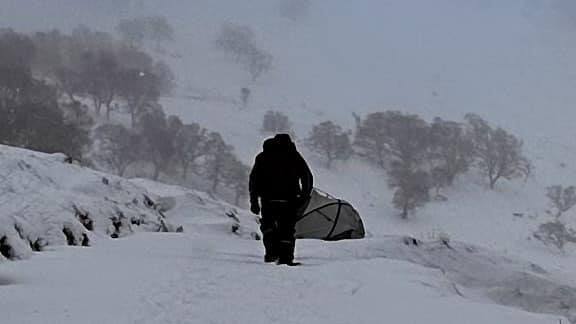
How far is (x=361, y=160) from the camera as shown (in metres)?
61.3

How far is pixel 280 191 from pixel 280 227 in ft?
1.50

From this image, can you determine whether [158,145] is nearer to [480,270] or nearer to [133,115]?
[133,115]

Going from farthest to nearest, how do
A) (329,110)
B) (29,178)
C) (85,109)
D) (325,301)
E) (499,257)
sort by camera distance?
(329,110), (85,109), (499,257), (29,178), (325,301)

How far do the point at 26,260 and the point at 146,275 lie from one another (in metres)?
1.13

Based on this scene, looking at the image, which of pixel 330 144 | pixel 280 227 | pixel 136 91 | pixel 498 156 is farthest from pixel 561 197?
pixel 280 227

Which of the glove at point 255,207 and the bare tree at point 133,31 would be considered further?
the bare tree at point 133,31

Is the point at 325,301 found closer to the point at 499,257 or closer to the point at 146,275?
the point at 146,275

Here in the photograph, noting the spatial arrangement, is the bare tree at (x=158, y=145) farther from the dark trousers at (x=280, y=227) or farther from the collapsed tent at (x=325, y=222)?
the dark trousers at (x=280, y=227)

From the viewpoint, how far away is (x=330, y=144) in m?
58.7

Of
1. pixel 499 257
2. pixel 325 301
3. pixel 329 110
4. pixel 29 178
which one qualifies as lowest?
pixel 499 257

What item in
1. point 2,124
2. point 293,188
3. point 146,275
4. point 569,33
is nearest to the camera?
point 146,275

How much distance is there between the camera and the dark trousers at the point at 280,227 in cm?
693

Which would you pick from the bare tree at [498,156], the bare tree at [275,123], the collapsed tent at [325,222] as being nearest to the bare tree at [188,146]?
the bare tree at [275,123]

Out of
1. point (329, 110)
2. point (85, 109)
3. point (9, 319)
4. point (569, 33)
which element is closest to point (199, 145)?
point (85, 109)
